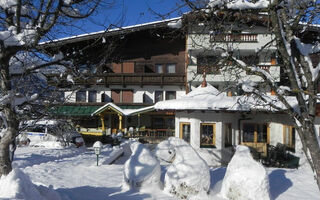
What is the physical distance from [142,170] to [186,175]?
1364 millimetres

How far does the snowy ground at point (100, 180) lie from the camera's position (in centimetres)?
775

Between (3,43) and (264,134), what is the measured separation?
46.8 feet

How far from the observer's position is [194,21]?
19.9 ft

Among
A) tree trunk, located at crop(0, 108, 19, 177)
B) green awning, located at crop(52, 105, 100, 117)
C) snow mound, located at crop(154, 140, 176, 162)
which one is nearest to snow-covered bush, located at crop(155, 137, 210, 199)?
snow mound, located at crop(154, 140, 176, 162)

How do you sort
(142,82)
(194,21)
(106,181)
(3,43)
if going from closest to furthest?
(3,43) → (194,21) → (106,181) → (142,82)

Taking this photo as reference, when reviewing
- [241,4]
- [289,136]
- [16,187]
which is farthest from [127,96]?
[241,4]

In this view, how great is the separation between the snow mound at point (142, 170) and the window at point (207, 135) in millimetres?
5812

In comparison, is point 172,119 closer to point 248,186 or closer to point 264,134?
point 264,134

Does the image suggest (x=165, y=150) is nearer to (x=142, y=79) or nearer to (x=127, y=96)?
(x=142, y=79)

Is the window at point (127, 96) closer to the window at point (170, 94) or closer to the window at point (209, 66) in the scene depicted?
the window at point (170, 94)

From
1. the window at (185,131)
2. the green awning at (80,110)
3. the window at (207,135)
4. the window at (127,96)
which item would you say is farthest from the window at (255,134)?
the green awning at (80,110)

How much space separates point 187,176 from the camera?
7527 mm

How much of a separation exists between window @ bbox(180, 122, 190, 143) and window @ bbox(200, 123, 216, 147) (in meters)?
0.72

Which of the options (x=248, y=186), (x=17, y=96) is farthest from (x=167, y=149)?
(x=17, y=96)
